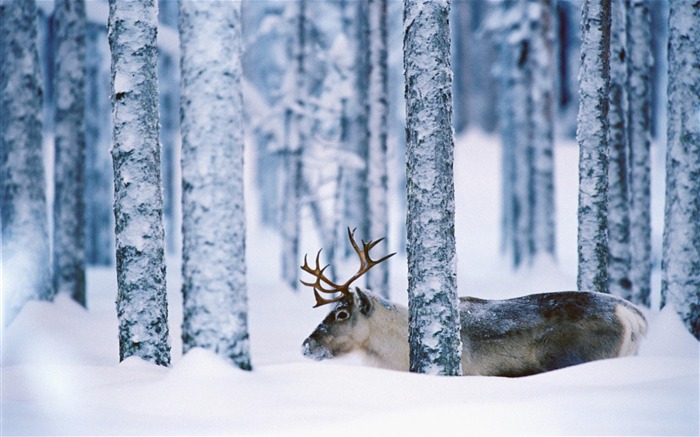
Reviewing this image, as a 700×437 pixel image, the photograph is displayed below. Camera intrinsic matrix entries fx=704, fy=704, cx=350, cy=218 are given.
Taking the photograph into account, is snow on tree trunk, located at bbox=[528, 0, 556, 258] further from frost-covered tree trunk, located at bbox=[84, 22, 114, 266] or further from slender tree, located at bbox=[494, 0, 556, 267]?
frost-covered tree trunk, located at bbox=[84, 22, 114, 266]

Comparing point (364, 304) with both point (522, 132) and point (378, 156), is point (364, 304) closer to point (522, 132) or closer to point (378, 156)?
point (378, 156)

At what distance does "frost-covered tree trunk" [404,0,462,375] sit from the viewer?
5680 mm

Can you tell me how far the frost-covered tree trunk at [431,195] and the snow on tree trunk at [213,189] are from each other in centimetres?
148

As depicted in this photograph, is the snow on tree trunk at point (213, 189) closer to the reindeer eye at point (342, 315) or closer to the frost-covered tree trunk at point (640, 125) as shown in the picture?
the reindeer eye at point (342, 315)

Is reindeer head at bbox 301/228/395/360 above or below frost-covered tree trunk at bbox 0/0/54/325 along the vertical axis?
below

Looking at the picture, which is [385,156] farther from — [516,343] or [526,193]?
[526,193]

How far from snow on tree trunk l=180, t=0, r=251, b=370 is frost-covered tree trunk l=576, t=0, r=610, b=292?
4191 mm

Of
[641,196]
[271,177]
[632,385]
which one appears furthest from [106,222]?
[632,385]

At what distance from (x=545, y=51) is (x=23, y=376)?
49.7ft

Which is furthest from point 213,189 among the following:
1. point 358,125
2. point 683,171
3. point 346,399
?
point 358,125

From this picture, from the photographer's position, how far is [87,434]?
166 inches

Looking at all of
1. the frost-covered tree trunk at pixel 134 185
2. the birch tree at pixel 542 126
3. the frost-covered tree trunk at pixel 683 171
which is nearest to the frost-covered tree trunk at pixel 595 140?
the frost-covered tree trunk at pixel 683 171

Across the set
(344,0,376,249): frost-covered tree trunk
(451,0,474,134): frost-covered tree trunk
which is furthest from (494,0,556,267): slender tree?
(451,0,474,134): frost-covered tree trunk

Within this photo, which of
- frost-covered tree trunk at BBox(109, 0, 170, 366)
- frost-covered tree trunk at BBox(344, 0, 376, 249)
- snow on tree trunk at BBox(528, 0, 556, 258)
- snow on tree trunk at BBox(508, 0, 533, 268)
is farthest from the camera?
snow on tree trunk at BBox(508, 0, 533, 268)
